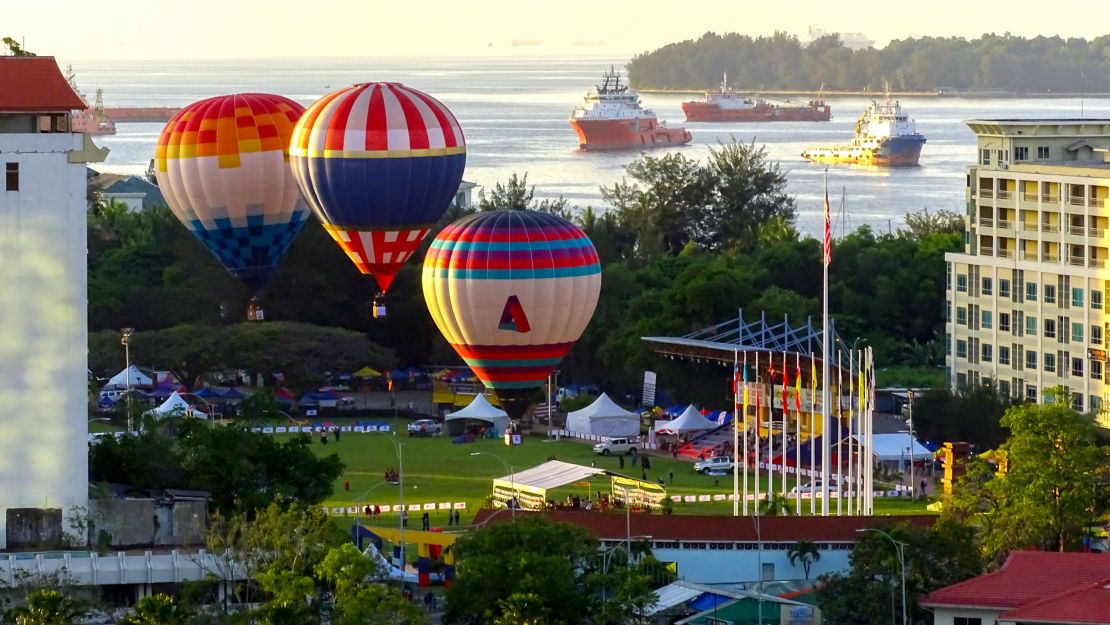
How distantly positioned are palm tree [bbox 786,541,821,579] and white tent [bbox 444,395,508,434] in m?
26.1

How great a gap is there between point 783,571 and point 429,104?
18646mm

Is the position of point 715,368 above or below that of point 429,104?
below

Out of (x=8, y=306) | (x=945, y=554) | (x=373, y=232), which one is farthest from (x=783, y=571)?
(x=373, y=232)

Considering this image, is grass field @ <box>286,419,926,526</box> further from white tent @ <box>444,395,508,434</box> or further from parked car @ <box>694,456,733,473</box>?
white tent @ <box>444,395,508,434</box>

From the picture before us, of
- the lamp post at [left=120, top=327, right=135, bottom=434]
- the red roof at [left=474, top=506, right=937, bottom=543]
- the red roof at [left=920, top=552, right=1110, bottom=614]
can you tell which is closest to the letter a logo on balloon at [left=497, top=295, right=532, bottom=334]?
the red roof at [left=474, top=506, right=937, bottom=543]

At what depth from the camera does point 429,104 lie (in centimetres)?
6412

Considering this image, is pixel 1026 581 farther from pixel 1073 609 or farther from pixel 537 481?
pixel 537 481

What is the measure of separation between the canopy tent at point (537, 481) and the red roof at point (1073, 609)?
2070 cm

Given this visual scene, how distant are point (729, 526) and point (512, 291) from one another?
40.4 ft

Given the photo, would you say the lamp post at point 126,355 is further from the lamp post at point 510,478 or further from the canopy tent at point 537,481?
the canopy tent at point 537,481

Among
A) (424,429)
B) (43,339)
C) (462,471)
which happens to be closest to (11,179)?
(43,339)

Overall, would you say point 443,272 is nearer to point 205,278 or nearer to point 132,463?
point 132,463

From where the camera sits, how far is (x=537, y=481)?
60.9 m

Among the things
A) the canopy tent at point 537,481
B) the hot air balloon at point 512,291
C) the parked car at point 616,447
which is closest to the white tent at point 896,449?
the parked car at point 616,447
